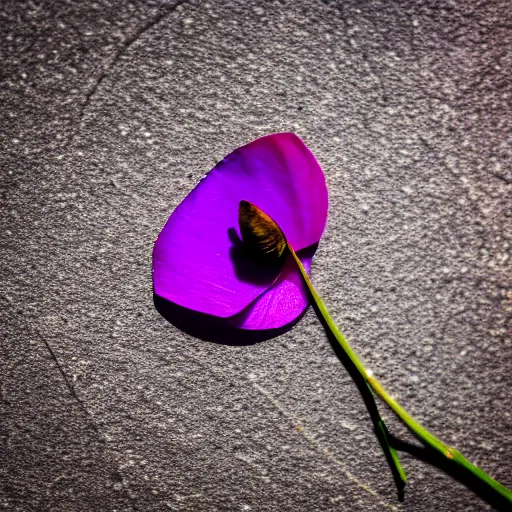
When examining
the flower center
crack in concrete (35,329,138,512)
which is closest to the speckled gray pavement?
crack in concrete (35,329,138,512)

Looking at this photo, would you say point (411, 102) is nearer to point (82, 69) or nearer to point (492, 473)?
point (82, 69)

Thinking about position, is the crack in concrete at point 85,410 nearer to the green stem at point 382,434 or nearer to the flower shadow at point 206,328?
the flower shadow at point 206,328

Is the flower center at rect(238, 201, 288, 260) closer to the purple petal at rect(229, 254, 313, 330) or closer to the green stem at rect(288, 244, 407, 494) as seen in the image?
the purple petal at rect(229, 254, 313, 330)

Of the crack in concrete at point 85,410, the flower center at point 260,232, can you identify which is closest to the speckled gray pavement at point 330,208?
the crack in concrete at point 85,410

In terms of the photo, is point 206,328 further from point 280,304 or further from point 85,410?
point 85,410

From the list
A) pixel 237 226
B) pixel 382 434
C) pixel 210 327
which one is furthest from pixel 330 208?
pixel 382 434
